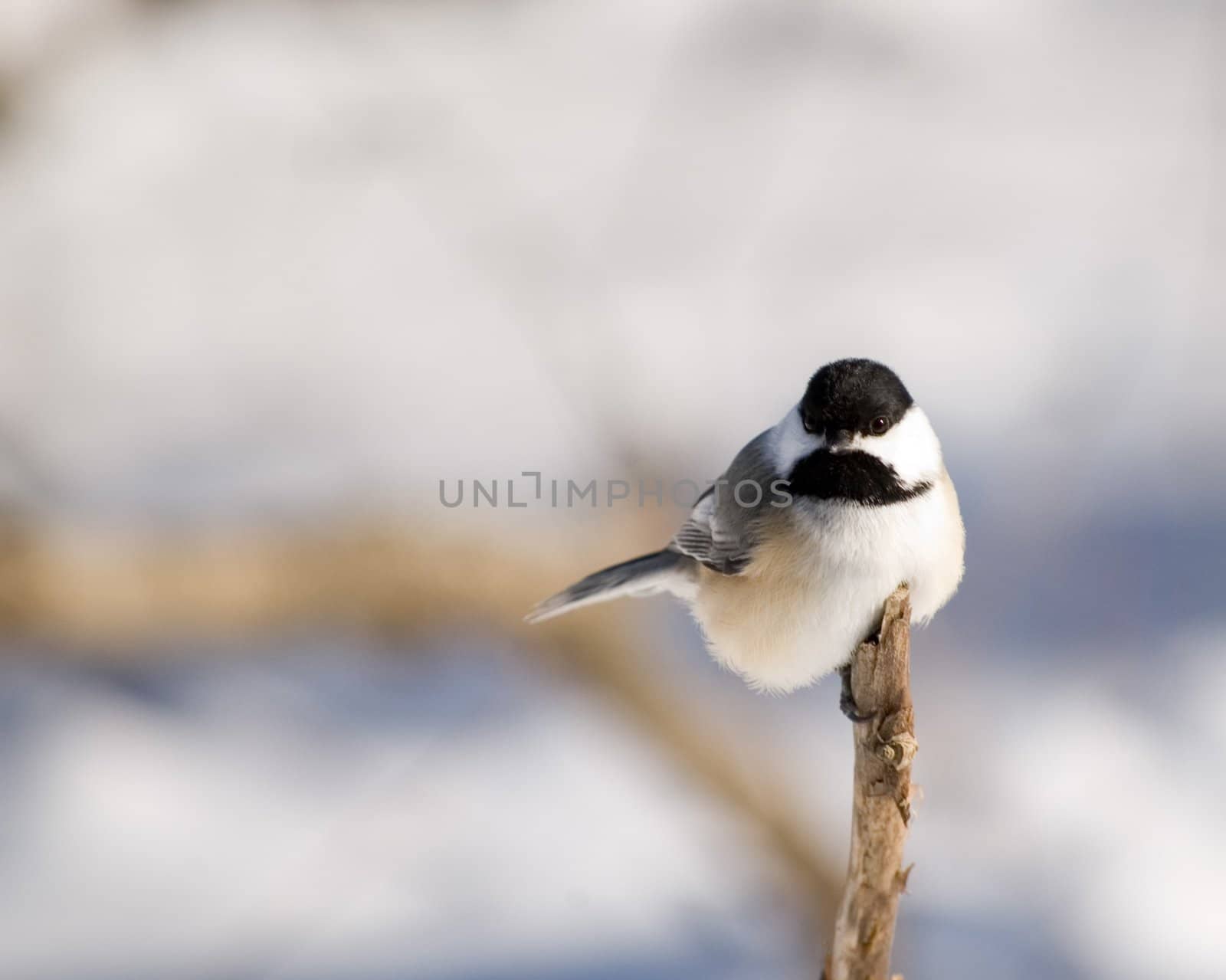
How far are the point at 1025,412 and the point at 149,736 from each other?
266cm

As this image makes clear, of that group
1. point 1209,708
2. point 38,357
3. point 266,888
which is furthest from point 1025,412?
point 38,357

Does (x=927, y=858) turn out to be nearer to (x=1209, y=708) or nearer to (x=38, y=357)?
(x=1209, y=708)

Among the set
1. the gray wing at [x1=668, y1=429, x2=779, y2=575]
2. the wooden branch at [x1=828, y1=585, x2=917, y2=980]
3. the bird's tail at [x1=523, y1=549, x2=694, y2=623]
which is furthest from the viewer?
the bird's tail at [x1=523, y1=549, x2=694, y2=623]

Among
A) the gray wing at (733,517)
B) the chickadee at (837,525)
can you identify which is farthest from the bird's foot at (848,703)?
the gray wing at (733,517)

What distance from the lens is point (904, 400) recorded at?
118cm

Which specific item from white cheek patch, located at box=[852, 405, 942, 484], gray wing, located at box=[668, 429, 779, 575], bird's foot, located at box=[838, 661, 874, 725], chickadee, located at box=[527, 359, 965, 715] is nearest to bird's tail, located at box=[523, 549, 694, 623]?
gray wing, located at box=[668, 429, 779, 575]

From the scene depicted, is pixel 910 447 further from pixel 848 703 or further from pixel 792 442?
pixel 848 703

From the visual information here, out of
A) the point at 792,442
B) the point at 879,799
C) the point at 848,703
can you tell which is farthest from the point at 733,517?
the point at 879,799

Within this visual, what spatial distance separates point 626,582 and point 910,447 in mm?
476

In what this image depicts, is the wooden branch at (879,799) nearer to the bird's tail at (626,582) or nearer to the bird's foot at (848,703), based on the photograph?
the bird's foot at (848,703)

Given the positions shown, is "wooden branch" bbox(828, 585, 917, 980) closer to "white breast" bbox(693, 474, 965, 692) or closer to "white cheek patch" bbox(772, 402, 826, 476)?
"white breast" bbox(693, 474, 965, 692)

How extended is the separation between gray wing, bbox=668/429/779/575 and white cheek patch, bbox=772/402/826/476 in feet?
0.06

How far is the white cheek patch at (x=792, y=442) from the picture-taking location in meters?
1.20

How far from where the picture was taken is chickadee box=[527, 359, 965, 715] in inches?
45.5
